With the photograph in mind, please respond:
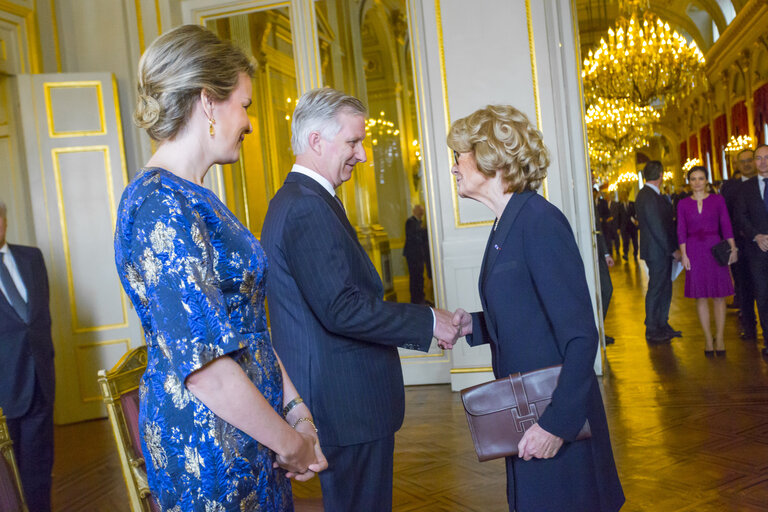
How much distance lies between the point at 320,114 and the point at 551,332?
0.92 meters

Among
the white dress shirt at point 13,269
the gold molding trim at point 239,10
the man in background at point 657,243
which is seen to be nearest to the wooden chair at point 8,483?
the white dress shirt at point 13,269

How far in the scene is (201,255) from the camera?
3.77ft

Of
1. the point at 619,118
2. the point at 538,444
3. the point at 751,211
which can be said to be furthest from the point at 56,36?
the point at 619,118

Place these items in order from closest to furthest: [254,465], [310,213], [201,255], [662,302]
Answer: [201,255]
[254,465]
[310,213]
[662,302]

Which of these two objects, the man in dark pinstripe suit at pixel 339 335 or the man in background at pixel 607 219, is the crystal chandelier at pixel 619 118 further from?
the man in dark pinstripe suit at pixel 339 335

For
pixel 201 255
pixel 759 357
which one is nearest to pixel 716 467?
pixel 759 357

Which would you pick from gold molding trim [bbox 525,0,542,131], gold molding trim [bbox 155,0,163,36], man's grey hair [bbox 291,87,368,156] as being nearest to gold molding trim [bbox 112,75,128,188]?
gold molding trim [bbox 155,0,163,36]

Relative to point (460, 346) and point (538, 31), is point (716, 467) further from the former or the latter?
point (538, 31)

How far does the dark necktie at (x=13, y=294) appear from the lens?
11.2 feet

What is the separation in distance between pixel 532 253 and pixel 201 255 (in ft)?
2.67

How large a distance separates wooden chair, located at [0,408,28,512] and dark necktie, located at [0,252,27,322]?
196 centimetres

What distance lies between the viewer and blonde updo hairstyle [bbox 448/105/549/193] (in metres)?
1.74

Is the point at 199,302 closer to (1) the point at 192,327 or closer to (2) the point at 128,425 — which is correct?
(1) the point at 192,327

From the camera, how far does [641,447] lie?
3646 mm
